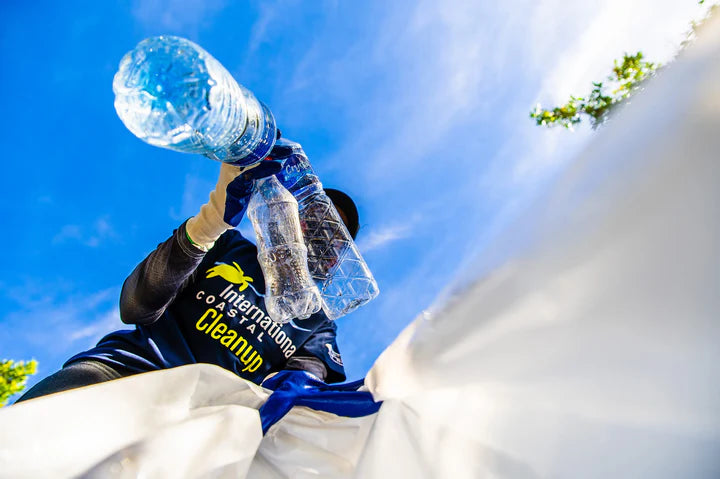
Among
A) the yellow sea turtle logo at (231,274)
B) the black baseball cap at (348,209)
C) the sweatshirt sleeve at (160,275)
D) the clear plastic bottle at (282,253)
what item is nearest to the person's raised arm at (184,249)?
the sweatshirt sleeve at (160,275)

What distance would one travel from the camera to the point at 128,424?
0.98m

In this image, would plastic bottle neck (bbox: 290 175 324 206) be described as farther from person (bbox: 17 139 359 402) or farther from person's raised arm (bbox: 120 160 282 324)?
person's raised arm (bbox: 120 160 282 324)

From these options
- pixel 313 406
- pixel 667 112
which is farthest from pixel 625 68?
pixel 313 406

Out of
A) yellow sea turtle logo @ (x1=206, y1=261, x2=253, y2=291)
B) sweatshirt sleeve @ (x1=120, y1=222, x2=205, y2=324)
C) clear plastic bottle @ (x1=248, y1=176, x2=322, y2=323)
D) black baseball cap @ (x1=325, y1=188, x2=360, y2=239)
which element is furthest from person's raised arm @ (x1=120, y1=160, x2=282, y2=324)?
black baseball cap @ (x1=325, y1=188, x2=360, y2=239)

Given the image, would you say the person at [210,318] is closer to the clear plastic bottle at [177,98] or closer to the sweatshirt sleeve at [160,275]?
the sweatshirt sleeve at [160,275]

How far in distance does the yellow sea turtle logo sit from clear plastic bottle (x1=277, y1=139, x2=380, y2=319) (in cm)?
34

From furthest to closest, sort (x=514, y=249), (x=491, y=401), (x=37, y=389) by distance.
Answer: (x=37, y=389) < (x=491, y=401) < (x=514, y=249)

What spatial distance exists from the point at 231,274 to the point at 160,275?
16.7 inches

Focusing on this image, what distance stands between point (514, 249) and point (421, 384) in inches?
15.7

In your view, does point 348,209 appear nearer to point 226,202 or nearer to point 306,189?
point 306,189

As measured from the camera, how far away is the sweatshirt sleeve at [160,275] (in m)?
1.60

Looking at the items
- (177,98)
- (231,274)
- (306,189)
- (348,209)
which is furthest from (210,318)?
(177,98)

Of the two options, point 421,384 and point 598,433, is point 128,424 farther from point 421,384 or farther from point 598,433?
point 598,433

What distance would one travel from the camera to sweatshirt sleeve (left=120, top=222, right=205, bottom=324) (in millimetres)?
1596
